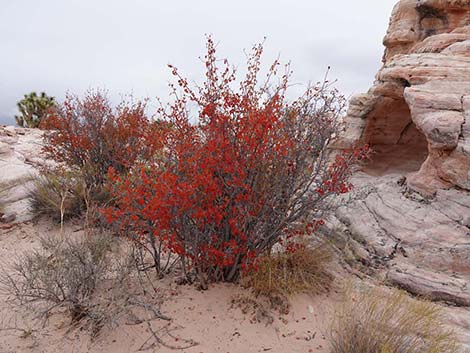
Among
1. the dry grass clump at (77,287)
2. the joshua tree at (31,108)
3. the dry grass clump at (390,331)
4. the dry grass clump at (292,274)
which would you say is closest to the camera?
the dry grass clump at (390,331)

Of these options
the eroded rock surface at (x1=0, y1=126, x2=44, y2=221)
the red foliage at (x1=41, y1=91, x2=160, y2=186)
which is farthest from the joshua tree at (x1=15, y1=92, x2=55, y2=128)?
the red foliage at (x1=41, y1=91, x2=160, y2=186)

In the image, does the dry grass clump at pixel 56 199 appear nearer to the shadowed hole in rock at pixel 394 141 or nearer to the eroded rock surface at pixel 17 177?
the eroded rock surface at pixel 17 177

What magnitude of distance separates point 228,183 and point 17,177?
22.6 feet

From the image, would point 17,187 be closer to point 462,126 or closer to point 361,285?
point 361,285

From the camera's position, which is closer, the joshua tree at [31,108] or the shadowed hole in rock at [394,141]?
the shadowed hole in rock at [394,141]

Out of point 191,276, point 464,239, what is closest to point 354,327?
point 191,276

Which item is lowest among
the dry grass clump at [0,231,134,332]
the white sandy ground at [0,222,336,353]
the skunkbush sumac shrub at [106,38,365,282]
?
the white sandy ground at [0,222,336,353]

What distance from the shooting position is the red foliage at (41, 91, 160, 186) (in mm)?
8406

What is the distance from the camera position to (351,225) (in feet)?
20.3

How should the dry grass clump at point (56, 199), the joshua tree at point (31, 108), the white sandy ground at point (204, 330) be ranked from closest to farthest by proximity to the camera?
1. the white sandy ground at point (204, 330)
2. the dry grass clump at point (56, 199)
3. the joshua tree at point (31, 108)

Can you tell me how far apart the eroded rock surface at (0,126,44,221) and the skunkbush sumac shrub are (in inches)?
152

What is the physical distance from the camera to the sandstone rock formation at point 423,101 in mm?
5746

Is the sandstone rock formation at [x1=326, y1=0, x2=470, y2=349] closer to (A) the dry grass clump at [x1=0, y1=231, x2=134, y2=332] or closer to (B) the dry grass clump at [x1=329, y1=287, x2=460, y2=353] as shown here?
(B) the dry grass clump at [x1=329, y1=287, x2=460, y2=353]

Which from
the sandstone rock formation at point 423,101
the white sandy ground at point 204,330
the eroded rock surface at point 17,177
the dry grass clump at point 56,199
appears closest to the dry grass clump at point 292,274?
the white sandy ground at point 204,330
